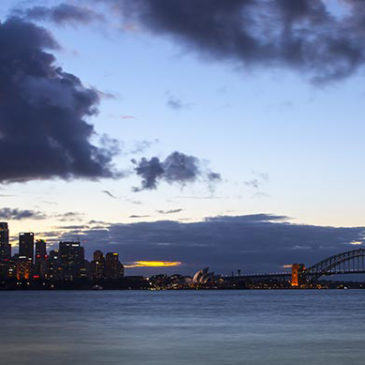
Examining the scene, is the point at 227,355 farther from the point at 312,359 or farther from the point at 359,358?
the point at 359,358

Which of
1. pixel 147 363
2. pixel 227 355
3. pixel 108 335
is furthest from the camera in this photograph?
pixel 108 335

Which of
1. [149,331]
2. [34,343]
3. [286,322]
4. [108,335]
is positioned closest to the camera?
[34,343]

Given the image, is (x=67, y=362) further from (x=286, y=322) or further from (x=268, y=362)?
(x=286, y=322)

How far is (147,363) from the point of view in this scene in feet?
120

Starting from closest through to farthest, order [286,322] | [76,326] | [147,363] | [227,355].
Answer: [147,363] → [227,355] → [76,326] → [286,322]

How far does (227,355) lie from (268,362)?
3976mm

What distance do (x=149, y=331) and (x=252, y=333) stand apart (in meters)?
9.43

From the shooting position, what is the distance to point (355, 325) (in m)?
65.9

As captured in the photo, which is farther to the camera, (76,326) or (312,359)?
(76,326)

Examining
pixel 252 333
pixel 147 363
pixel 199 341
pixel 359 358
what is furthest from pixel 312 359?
pixel 252 333

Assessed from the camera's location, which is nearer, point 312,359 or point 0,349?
point 312,359

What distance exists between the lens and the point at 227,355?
40.6 metres

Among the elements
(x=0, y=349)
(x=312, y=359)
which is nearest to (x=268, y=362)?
(x=312, y=359)

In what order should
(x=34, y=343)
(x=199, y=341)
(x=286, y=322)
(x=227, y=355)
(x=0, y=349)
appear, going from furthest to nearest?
(x=286, y=322) < (x=199, y=341) < (x=34, y=343) < (x=0, y=349) < (x=227, y=355)
